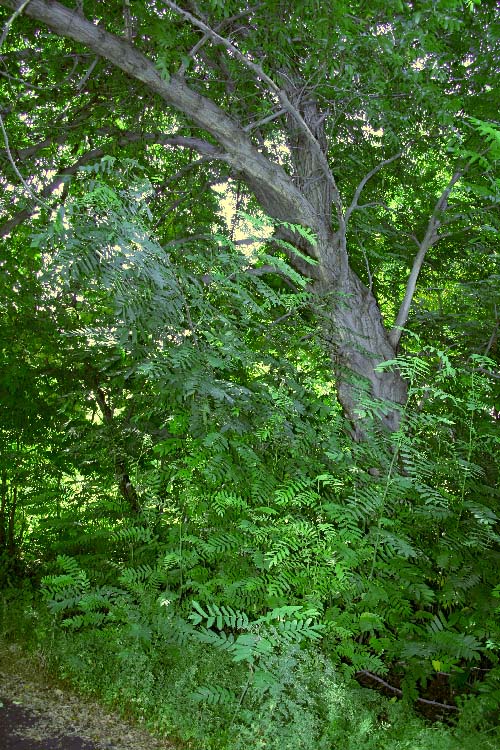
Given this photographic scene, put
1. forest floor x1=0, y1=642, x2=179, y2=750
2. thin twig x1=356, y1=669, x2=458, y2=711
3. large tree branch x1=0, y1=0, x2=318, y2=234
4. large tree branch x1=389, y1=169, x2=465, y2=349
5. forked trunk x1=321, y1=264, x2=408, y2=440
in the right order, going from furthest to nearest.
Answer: large tree branch x1=389, y1=169, x2=465, y2=349, forked trunk x1=321, y1=264, x2=408, y2=440, large tree branch x1=0, y1=0, x2=318, y2=234, thin twig x1=356, y1=669, x2=458, y2=711, forest floor x1=0, y1=642, x2=179, y2=750

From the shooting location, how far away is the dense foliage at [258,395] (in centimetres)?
346

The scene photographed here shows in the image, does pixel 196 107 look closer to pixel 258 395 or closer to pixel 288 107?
pixel 288 107

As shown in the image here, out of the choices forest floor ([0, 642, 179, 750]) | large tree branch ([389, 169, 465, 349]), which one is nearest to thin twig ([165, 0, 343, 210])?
large tree branch ([389, 169, 465, 349])

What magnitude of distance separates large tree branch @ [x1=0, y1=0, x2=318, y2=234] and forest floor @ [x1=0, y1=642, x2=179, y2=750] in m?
4.04

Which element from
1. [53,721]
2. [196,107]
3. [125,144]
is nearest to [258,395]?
[53,721]

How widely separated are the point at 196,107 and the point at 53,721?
4536 mm

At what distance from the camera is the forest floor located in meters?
3.45

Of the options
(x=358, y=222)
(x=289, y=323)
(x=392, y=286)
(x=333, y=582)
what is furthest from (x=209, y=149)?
(x=333, y=582)

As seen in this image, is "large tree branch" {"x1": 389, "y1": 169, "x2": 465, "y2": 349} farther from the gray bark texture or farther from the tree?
the gray bark texture

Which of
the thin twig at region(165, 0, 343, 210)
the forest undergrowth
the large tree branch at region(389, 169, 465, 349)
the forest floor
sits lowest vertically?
the forest floor

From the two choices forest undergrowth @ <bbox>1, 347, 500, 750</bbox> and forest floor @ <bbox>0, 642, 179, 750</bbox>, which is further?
forest floor @ <bbox>0, 642, 179, 750</bbox>

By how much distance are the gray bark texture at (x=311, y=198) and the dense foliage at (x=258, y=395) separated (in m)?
0.03

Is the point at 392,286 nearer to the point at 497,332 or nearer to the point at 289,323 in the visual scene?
the point at 497,332

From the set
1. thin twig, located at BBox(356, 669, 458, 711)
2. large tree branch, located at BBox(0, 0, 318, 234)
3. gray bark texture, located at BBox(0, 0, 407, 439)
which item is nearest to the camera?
thin twig, located at BBox(356, 669, 458, 711)
